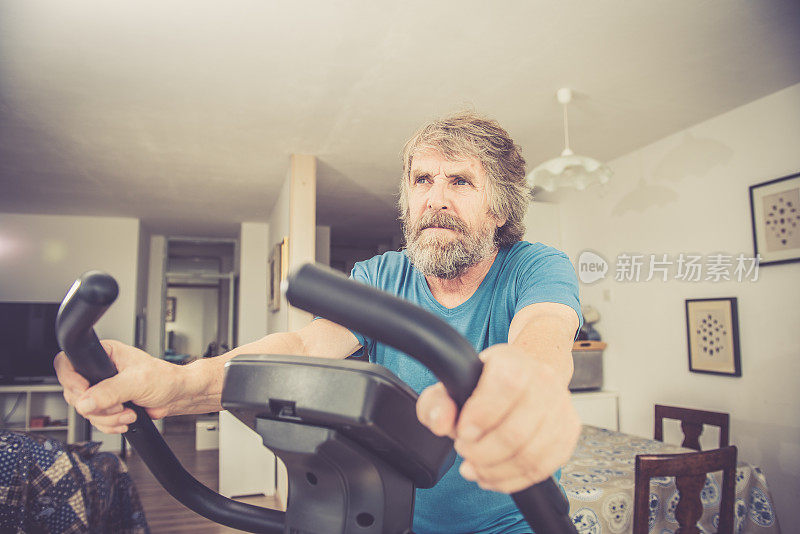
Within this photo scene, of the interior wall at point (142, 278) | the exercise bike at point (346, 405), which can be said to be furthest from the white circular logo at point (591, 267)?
the interior wall at point (142, 278)

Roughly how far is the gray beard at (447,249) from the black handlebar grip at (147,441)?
477mm

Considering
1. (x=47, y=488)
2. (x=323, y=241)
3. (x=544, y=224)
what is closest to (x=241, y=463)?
(x=47, y=488)

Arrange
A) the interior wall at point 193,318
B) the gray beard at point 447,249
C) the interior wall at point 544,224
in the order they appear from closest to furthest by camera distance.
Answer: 1. the gray beard at point 447,249
2. the interior wall at point 544,224
3. the interior wall at point 193,318

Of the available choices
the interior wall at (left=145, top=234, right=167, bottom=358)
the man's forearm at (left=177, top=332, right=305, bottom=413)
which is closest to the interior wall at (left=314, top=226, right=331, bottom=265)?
the interior wall at (left=145, top=234, right=167, bottom=358)

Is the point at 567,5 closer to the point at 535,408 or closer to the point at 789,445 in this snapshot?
the point at 535,408

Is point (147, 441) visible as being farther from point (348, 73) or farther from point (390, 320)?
point (348, 73)

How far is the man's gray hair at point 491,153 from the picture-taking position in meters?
1.03

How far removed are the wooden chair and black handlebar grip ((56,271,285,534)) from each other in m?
1.43

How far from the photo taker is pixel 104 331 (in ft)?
20.1

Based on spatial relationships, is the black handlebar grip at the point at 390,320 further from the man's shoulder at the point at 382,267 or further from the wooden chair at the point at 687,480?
the wooden chair at the point at 687,480

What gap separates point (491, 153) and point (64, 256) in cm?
639

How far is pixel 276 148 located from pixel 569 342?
3.62 metres

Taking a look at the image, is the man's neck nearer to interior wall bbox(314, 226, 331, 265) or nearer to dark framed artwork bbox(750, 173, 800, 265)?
dark framed artwork bbox(750, 173, 800, 265)

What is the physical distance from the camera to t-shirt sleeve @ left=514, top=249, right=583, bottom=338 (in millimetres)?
741
